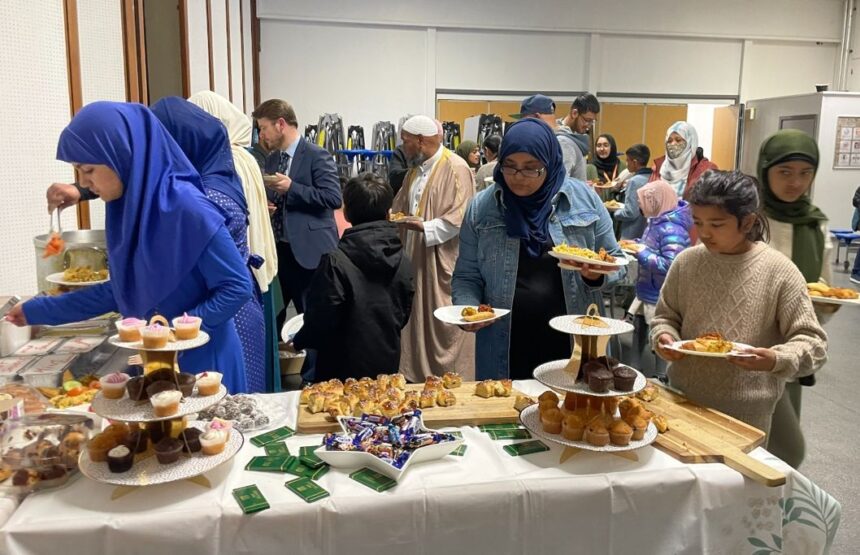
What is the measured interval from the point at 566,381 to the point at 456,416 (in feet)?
0.97

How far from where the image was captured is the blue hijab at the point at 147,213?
165cm

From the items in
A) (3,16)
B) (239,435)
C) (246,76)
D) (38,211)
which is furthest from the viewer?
(246,76)

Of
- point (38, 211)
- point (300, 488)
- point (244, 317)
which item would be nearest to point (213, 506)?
point (300, 488)

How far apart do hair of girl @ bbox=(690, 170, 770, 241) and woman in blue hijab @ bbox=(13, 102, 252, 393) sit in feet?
4.02

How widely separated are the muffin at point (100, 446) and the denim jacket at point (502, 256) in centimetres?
124

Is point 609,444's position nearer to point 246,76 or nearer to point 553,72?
point 246,76

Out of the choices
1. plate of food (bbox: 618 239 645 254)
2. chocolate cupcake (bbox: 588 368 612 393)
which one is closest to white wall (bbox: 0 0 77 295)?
chocolate cupcake (bbox: 588 368 612 393)

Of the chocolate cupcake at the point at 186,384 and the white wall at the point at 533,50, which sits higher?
the white wall at the point at 533,50

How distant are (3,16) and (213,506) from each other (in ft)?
6.02

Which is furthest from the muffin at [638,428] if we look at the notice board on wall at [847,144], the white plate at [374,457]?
the notice board on wall at [847,144]

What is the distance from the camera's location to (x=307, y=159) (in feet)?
12.2

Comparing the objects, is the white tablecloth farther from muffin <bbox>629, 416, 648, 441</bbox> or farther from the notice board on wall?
the notice board on wall

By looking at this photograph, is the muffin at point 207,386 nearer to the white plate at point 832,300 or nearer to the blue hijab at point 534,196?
the blue hijab at point 534,196

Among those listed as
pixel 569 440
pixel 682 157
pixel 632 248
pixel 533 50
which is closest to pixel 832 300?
pixel 569 440
